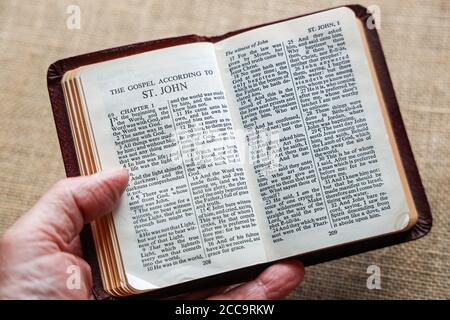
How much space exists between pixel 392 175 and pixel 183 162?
324 millimetres

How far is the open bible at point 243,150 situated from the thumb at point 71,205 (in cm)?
3

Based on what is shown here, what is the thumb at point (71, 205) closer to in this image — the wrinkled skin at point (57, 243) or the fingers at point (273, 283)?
the wrinkled skin at point (57, 243)

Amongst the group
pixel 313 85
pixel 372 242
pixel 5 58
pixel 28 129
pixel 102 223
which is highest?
pixel 5 58

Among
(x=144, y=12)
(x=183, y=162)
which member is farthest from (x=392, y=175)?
(x=144, y=12)

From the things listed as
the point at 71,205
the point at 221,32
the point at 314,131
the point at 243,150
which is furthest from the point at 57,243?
the point at 221,32

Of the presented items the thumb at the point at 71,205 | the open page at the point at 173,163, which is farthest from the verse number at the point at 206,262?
the thumb at the point at 71,205

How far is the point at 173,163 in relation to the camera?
83 centimetres

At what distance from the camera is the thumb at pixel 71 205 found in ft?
2.63

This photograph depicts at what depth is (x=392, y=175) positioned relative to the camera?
0.82 meters

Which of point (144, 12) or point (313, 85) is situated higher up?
point (144, 12)

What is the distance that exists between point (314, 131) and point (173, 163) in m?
0.23

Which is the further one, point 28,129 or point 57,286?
point 28,129

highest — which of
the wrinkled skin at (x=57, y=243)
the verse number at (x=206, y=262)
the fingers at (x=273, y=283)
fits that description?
the wrinkled skin at (x=57, y=243)

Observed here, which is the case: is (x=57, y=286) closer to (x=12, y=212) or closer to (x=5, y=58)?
(x=12, y=212)
